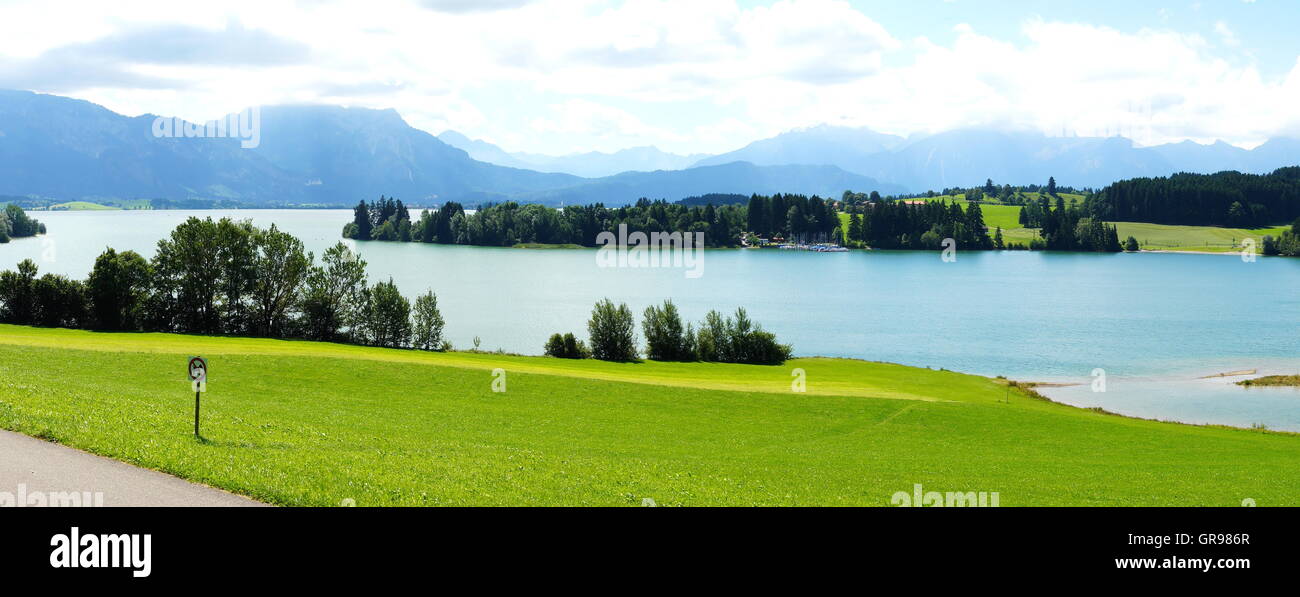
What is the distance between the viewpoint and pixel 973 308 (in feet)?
370

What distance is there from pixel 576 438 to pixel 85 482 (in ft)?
50.4

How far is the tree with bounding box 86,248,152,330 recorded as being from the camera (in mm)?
65875

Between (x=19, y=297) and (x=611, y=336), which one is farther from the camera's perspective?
(x=611, y=336)

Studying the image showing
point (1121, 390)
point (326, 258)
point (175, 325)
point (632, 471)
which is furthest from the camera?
point (326, 258)

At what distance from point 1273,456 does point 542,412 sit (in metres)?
28.0

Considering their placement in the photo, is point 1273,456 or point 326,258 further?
point 326,258

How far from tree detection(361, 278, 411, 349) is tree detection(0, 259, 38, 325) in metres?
24.5

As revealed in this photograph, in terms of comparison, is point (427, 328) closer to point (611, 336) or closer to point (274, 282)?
point (274, 282)

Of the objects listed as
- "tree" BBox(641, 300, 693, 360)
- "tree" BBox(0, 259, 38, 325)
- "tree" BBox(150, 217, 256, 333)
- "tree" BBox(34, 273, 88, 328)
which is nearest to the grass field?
"tree" BBox(641, 300, 693, 360)

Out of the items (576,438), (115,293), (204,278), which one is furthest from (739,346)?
(115,293)

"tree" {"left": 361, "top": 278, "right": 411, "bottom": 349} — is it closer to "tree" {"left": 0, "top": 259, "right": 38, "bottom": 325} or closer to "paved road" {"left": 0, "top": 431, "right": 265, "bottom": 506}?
"tree" {"left": 0, "top": 259, "right": 38, "bottom": 325}

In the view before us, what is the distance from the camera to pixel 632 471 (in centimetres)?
1862
